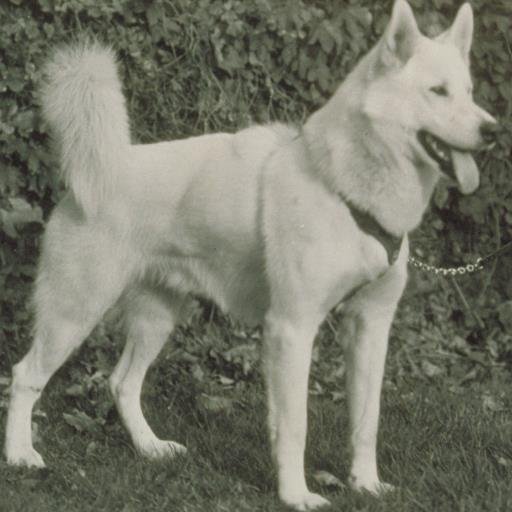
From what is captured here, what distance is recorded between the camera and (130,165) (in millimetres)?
4422

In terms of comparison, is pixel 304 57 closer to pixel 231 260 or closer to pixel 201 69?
pixel 201 69

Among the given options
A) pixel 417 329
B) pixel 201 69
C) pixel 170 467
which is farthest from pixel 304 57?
pixel 170 467

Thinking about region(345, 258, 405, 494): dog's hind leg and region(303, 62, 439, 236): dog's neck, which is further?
region(345, 258, 405, 494): dog's hind leg

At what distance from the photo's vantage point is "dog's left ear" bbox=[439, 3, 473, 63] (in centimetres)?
404

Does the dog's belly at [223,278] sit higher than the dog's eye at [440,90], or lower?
lower

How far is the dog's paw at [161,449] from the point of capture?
14.6 feet

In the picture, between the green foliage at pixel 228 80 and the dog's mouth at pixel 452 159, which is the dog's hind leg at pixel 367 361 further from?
the green foliage at pixel 228 80

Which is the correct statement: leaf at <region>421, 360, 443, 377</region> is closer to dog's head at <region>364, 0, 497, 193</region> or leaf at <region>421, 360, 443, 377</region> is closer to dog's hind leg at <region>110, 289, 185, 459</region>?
dog's hind leg at <region>110, 289, 185, 459</region>

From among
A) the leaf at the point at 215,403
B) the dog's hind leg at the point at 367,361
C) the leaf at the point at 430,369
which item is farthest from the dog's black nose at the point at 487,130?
the leaf at the point at 430,369

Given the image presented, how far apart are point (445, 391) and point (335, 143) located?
1.87 meters

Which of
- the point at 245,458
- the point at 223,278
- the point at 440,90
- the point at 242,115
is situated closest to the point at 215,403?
the point at 245,458

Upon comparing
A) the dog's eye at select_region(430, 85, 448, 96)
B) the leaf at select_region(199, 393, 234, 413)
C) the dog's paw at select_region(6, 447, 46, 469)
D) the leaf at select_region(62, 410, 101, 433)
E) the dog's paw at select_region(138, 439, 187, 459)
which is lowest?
the leaf at select_region(199, 393, 234, 413)

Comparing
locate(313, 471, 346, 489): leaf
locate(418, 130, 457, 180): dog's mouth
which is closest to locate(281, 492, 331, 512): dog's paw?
locate(313, 471, 346, 489): leaf

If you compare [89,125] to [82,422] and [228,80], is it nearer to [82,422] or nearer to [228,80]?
[82,422]
